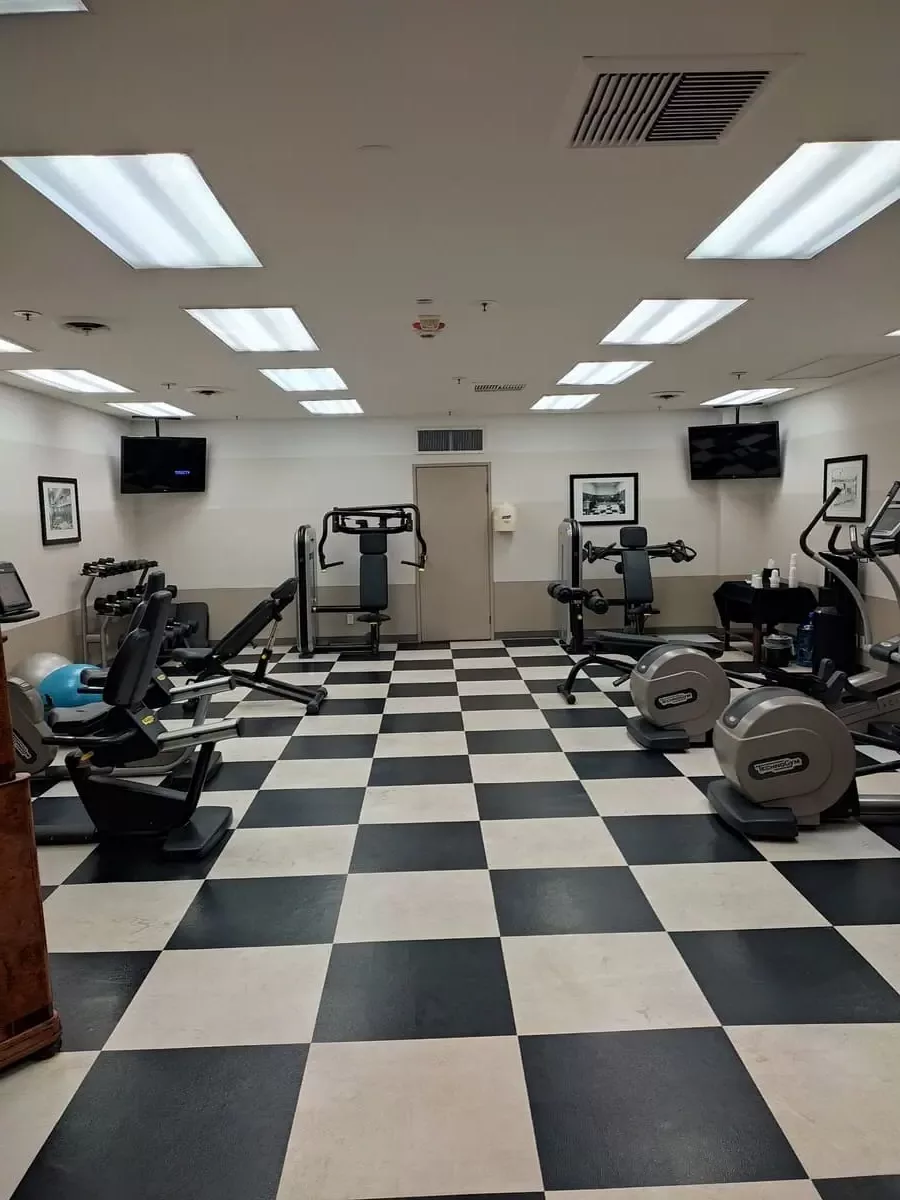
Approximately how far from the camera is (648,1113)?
1.98 metres

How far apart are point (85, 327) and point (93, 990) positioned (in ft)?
11.3

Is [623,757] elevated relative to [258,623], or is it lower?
lower

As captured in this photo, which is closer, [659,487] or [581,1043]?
[581,1043]

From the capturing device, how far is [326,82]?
190 cm

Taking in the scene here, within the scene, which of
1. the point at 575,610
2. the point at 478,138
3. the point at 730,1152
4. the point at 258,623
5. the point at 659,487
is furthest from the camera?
the point at 659,487

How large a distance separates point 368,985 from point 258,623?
3.18 meters

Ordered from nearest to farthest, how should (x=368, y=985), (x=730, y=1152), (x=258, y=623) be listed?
(x=730, y=1152), (x=368, y=985), (x=258, y=623)

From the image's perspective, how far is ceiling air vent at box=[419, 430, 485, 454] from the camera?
355 inches

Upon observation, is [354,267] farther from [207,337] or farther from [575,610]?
[575,610]

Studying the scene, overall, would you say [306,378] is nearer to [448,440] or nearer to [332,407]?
[332,407]

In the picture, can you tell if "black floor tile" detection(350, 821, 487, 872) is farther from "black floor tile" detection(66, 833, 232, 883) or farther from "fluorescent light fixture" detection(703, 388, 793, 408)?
"fluorescent light fixture" detection(703, 388, 793, 408)

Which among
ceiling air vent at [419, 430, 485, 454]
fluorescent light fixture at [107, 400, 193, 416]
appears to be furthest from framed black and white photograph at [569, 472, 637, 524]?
fluorescent light fixture at [107, 400, 193, 416]

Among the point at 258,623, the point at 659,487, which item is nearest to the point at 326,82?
the point at 258,623

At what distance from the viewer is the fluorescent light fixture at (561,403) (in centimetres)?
766
